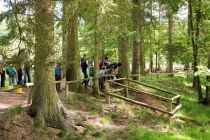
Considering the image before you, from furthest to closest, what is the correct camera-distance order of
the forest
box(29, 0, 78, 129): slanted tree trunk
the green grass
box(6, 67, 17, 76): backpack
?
1. box(6, 67, 17, 76): backpack
2. the green grass
3. box(29, 0, 78, 129): slanted tree trunk
4. the forest

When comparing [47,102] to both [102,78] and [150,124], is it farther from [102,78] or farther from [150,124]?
[102,78]

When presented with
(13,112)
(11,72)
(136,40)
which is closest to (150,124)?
(13,112)

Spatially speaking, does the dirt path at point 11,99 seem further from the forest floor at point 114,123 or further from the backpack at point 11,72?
the backpack at point 11,72

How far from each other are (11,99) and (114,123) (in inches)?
158

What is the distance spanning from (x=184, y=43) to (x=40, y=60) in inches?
633

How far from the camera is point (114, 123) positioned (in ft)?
40.5

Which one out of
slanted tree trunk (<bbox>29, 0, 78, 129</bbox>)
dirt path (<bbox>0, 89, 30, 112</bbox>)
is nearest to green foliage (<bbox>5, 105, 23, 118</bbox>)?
slanted tree trunk (<bbox>29, 0, 78, 129</bbox>)

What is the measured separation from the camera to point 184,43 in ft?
75.2

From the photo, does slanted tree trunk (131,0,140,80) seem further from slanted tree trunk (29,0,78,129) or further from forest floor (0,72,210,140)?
slanted tree trunk (29,0,78,129)

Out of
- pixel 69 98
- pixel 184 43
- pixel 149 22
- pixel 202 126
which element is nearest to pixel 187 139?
pixel 202 126

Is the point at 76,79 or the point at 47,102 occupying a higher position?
the point at 76,79

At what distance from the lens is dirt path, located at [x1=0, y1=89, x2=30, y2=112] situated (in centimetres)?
1190

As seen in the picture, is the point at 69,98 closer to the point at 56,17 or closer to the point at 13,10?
the point at 56,17

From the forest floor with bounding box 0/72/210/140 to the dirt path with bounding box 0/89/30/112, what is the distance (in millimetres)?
273
